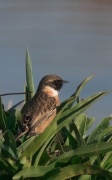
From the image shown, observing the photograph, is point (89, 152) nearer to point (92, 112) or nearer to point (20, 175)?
point (20, 175)

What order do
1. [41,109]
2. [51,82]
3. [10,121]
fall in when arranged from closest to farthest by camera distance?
[10,121], [41,109], [51,82]

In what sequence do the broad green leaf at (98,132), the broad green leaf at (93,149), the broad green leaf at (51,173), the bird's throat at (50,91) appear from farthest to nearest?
1. the bird's throat at (50,91)
2. the broad green leaf at (98,132)
3. the broad green leaf at (93,149)
4. the broad green leaf at (51,173)

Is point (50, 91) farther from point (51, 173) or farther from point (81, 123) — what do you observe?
point (51, 173)

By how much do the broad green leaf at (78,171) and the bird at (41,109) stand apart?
28.3 inches

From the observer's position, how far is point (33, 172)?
10.6ft

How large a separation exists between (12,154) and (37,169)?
0.15 metres

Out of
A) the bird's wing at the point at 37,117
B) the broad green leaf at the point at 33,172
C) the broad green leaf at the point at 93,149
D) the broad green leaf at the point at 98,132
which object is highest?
the broad green leaf at the point at 93,149

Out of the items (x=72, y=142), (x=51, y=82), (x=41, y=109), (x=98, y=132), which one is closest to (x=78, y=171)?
(x=72, y=142)

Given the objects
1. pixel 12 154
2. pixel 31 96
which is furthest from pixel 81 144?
pixel 31 96

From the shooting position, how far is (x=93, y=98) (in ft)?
12.0

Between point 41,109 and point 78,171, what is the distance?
2100 millimetres

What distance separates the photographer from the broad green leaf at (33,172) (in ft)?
10.4

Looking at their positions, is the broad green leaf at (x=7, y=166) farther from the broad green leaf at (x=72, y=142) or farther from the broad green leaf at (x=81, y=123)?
the broad green leaf at (x=81, y=123)

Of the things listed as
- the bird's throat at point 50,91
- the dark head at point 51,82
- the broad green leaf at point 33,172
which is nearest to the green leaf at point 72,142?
the broad green leaf at point 33,172
